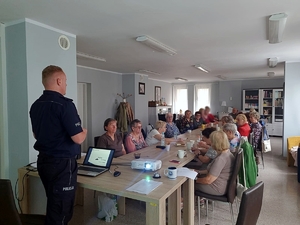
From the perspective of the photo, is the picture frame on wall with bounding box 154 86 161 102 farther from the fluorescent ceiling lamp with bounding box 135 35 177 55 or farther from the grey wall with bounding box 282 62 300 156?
the fluorescent ceiling lamp with bounding box 135 35 177 55

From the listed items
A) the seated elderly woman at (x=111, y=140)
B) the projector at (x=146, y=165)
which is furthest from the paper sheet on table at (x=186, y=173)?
the seated elderly woman at (x=111, y=140)

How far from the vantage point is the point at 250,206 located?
4.11 ft

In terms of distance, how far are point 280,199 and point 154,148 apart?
1958 mm

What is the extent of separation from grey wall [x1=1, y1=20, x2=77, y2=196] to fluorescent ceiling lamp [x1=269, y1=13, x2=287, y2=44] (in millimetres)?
2662

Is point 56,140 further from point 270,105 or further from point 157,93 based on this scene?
point 270,105

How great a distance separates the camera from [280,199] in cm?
324

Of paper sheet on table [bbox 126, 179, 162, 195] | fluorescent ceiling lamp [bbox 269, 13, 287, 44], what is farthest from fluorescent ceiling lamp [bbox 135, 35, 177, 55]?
paper sheet on table [bbox 126, 179, 162, 195]

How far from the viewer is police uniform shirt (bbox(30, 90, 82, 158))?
1.60 metres

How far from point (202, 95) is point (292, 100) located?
5.11 meters

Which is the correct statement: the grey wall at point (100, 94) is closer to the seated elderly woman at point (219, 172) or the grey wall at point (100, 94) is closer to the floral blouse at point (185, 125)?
the floral blouse at point (185, 125)

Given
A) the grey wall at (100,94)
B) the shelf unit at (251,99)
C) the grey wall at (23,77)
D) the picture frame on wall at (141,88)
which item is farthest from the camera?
the shelf unit at (251,99)

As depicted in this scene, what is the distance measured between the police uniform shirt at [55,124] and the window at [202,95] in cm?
910

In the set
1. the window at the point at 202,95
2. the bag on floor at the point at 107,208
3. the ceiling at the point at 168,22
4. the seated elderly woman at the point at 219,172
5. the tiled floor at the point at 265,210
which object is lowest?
the tiled floor at the point at 265,210

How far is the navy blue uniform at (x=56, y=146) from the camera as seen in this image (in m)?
1.61
